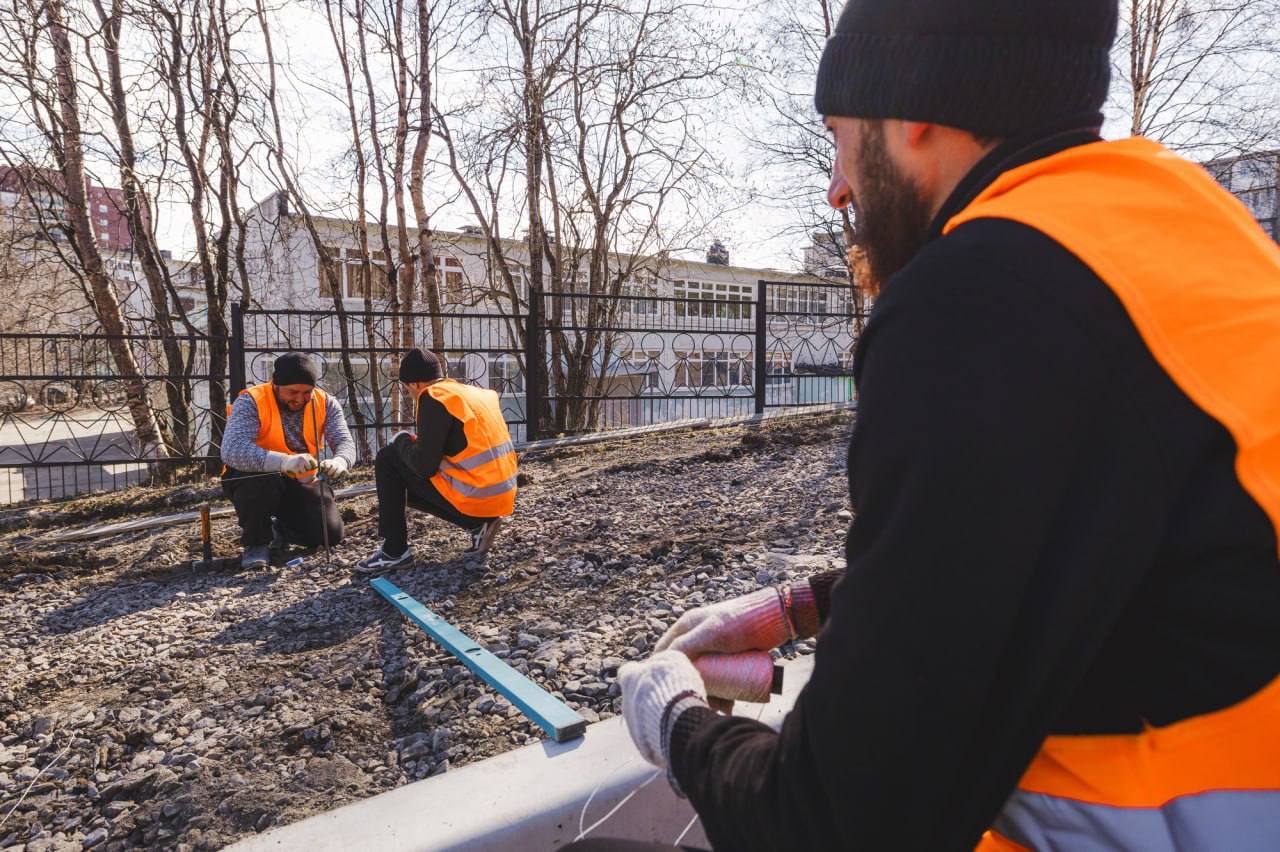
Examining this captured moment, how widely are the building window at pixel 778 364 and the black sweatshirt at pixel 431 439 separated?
7267 mm

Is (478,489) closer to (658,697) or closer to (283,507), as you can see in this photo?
(283,507)

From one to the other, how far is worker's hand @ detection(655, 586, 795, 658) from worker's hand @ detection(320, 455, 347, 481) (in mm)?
4655

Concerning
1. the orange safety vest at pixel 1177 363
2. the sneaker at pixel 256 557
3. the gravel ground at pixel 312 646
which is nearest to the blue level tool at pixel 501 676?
the gravel ground at pixel 312 646

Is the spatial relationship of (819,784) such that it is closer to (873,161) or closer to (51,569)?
(873,161)

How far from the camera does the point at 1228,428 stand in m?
0.72

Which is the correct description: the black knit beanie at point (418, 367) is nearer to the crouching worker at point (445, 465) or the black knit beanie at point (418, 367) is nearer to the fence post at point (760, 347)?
the crouching worker at point (445, 465)

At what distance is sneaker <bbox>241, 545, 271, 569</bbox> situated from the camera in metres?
5.32

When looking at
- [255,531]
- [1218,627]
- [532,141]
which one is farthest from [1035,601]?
[532,141]

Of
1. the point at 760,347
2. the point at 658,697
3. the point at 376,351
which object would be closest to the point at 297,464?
the point at 376,351

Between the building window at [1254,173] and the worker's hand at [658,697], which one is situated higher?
the building window at [1254,173]

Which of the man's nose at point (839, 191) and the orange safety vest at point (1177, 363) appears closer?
the orange safety vest at point (1177, 363)

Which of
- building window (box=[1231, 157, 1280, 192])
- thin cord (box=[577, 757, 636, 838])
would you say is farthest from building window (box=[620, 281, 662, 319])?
building window (box=[1231, 157, 1280, 192])

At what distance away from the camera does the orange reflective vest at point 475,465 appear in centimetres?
502

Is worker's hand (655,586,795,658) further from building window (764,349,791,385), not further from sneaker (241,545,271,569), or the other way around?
building window (764,349,791,385)
